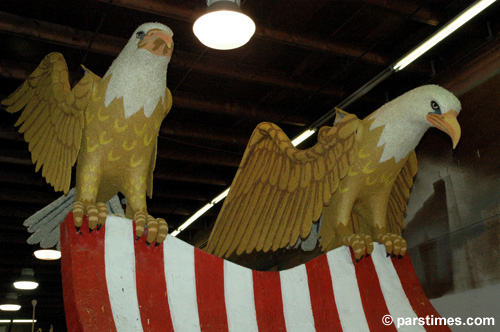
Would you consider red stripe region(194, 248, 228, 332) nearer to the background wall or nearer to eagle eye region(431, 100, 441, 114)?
eagle eye region(431, 100, 441, 114)

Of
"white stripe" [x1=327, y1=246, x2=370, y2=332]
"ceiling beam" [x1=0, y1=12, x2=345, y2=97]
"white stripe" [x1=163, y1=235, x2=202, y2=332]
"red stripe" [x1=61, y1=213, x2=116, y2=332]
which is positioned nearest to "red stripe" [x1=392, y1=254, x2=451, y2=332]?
"white stripe" [x1=327, y1=246, x2=370, y2=332]

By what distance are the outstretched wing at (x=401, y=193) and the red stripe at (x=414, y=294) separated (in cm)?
44

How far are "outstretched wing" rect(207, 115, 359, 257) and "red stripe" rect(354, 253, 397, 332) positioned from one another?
0.35 metres

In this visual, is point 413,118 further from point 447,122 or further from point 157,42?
point 157,42

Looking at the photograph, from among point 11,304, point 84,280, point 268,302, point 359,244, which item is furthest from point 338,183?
point 11,304

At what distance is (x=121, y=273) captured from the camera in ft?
6.24

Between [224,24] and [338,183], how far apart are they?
104cm

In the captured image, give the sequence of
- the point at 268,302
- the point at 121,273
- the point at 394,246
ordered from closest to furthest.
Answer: the point at 121,273, the point at 268,302, the point at 394,246

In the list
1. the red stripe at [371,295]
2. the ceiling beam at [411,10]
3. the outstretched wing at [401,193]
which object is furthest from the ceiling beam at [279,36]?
the red stripe at [371,295]

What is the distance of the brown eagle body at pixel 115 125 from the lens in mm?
2273

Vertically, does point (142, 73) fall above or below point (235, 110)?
below

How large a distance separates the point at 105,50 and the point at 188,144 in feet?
5.86

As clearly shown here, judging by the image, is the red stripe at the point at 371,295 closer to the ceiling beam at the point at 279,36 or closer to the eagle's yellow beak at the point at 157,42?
the eagle's yellow beak at the point at 157,42

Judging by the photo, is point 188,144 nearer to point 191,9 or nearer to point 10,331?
point 191,9
